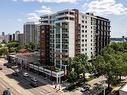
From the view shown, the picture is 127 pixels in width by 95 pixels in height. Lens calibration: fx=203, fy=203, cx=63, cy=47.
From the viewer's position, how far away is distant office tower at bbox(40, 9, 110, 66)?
89500mm

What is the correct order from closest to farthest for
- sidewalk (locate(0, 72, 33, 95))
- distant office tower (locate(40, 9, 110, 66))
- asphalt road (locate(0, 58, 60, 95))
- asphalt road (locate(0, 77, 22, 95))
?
asphalt road (locate(0, 58, 60, 95)) < sidewalk (locate(0, 72, 33, 95)) < asphalt road (locate(0, 77, 22, 95)) < distant office tower (locate(40, 9, 110, 66))

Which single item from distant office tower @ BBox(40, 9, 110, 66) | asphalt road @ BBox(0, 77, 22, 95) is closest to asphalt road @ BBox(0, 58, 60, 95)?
asphalt road @ BBox(0, 77, 22, 95)

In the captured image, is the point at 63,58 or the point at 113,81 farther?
the point at 63,58

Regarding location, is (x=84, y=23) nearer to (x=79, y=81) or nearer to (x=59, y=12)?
(x=59, y=12)

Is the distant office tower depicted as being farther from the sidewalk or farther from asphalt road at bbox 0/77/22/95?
asphalt road at bbox 0/77/22/95

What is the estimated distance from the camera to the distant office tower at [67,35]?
8950cm

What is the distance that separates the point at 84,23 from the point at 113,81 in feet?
131

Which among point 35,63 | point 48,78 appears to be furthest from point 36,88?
point 35,63

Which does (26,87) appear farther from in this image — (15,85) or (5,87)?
(5,87)

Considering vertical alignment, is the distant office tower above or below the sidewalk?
above

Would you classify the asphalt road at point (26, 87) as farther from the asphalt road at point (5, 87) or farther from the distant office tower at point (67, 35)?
the distant office tower at point (67, 35)

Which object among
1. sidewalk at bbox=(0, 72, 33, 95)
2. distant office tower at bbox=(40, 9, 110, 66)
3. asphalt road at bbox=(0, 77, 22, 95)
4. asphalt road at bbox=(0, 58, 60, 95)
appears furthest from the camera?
distant office tower at bbox=(40, 9, 110, 66)

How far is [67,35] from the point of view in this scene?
3526 inches

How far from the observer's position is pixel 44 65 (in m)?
96.7
